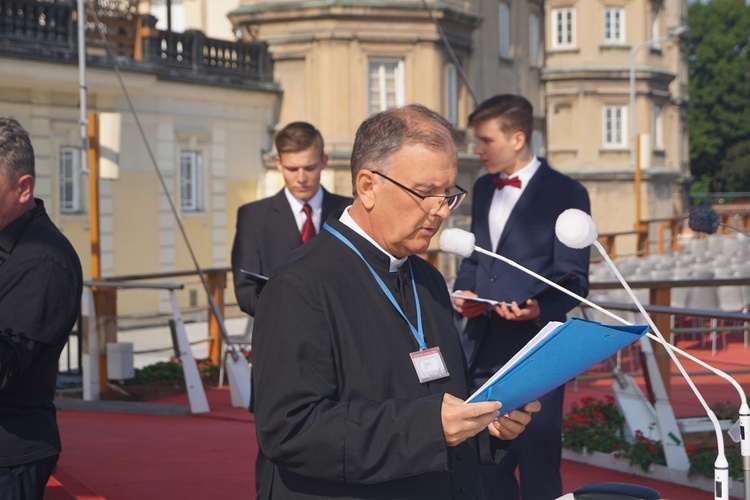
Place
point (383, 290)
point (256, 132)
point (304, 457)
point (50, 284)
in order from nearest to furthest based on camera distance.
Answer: point (304, 457) < point (383, 290) < point (50, 284) < point (256, 132)

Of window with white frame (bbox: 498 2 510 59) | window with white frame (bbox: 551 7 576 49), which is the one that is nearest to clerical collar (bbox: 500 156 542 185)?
window with white frame (bbox: 498 2 510 59)

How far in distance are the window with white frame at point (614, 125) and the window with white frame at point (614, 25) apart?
284 centimetres

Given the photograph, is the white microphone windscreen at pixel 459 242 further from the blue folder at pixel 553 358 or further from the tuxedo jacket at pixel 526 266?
the tuxedo jacket at pixel 526 266

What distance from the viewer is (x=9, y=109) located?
23.2m

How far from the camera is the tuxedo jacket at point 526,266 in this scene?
5.16 meters

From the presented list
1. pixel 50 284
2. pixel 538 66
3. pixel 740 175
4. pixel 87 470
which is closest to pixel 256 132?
pixel 538 66

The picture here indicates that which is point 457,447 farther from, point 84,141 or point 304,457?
point 84,141

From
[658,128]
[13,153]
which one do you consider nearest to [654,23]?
[658,128]

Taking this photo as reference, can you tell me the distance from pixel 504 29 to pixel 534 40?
3677 mm

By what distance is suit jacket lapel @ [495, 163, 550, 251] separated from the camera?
529 centimetres

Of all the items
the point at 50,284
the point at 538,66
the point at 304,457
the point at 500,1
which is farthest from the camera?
the point at 538,66

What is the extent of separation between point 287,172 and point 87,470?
2490mm

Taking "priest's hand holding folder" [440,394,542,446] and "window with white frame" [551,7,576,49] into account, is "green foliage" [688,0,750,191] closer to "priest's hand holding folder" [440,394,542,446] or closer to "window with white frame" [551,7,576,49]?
"window with white frame" [551,7,576,49]

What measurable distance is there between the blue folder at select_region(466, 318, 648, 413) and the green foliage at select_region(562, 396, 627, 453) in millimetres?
4754
